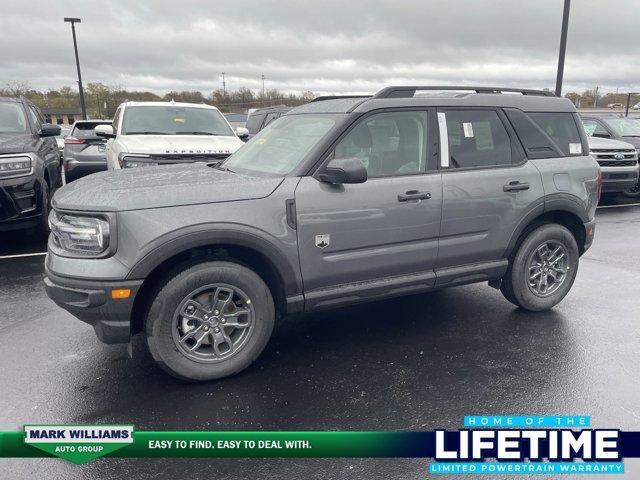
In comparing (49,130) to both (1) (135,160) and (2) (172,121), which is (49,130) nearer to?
(1) (135,160)

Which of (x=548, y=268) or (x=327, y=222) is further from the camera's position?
(x=548, y=268)

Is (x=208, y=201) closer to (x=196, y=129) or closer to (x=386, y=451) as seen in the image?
(x=386, y=451)

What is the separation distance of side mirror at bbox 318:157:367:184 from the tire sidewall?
1.89 metres

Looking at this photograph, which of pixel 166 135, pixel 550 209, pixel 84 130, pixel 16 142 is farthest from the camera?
pixel 84 130

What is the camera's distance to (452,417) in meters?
3.02

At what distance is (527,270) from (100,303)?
3.54 m

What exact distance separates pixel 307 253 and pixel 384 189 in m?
0.77

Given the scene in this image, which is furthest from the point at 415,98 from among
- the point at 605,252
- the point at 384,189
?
the point at 605,252

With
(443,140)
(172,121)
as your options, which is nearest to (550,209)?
(443,140)

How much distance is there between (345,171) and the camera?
3379 millimetres

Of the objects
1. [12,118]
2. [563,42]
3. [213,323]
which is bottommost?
[213,323]

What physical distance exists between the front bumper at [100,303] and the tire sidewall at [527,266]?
10.6 ft

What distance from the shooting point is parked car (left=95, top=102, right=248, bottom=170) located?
7.03 m

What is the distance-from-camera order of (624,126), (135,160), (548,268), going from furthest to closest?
(624,126) → (135,160) → (548,268)
